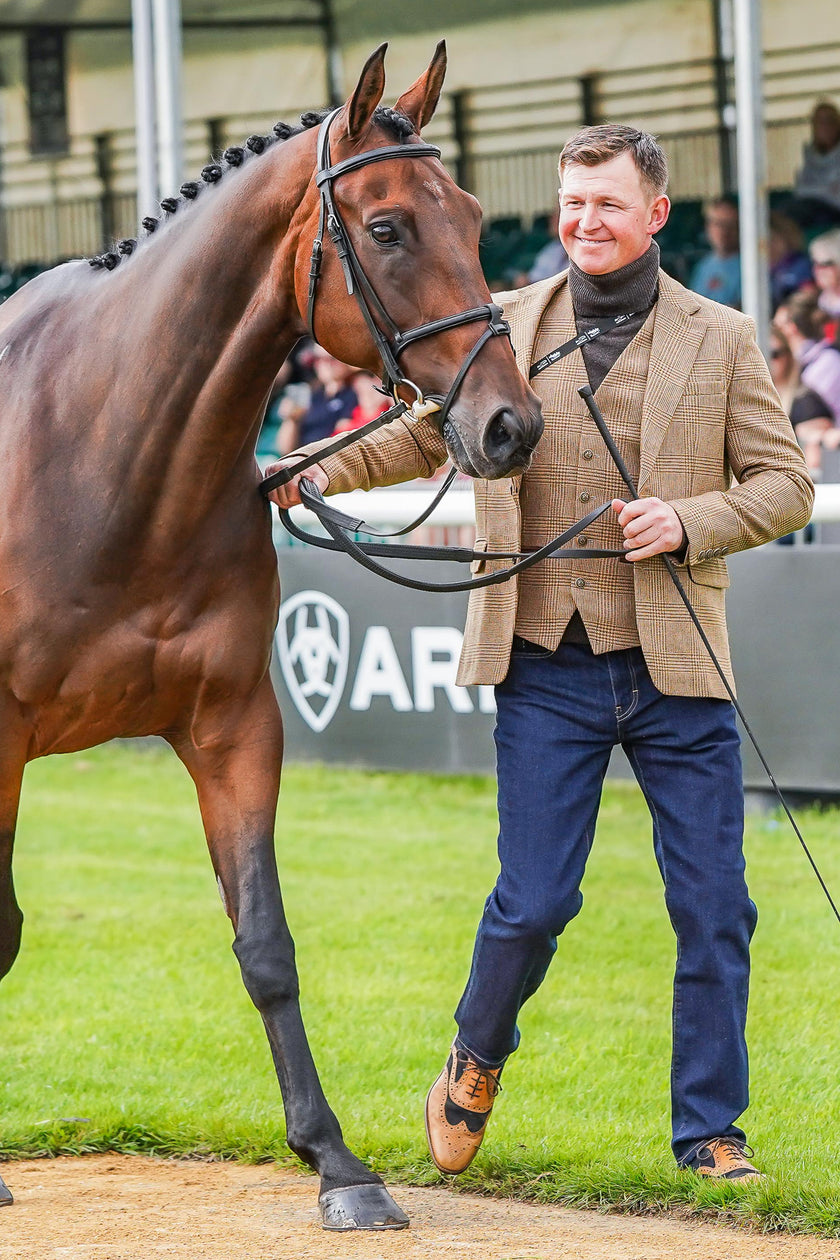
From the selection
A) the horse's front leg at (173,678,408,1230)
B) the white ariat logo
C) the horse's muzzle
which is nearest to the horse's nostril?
the horse's muzzle

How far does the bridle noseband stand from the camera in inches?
124

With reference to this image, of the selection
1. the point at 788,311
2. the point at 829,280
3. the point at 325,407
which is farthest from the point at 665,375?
the point at 325,407

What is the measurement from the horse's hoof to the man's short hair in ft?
7.02

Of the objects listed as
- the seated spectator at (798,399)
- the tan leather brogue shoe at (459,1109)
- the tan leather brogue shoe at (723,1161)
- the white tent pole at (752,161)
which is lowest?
the tan leather brogue shoe at (723,1161)

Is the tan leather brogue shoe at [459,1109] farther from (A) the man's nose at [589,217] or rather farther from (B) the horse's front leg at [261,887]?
(A) the man's nose at [589,217]

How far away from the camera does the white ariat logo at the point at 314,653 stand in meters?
8.30

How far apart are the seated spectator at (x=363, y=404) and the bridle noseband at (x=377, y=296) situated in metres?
6.11

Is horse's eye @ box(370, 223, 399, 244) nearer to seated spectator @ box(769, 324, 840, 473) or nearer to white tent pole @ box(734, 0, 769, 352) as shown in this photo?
white tent pole @ box(734, 0, 769, 352)

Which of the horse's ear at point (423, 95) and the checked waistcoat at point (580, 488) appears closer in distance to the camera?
the horse's ear at point (423, 95)

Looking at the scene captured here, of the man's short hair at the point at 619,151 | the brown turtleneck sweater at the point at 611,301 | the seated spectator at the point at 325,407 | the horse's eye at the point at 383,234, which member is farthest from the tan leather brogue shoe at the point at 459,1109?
the seated spectator at the point at 325,407

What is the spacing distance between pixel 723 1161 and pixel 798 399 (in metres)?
6.31

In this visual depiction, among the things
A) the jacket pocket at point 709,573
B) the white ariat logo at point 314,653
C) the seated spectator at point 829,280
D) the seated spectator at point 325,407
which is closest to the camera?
the jacket pocket at point 709,573

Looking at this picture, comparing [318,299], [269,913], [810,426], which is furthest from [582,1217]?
[810,426]

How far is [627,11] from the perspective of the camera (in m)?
13.6
